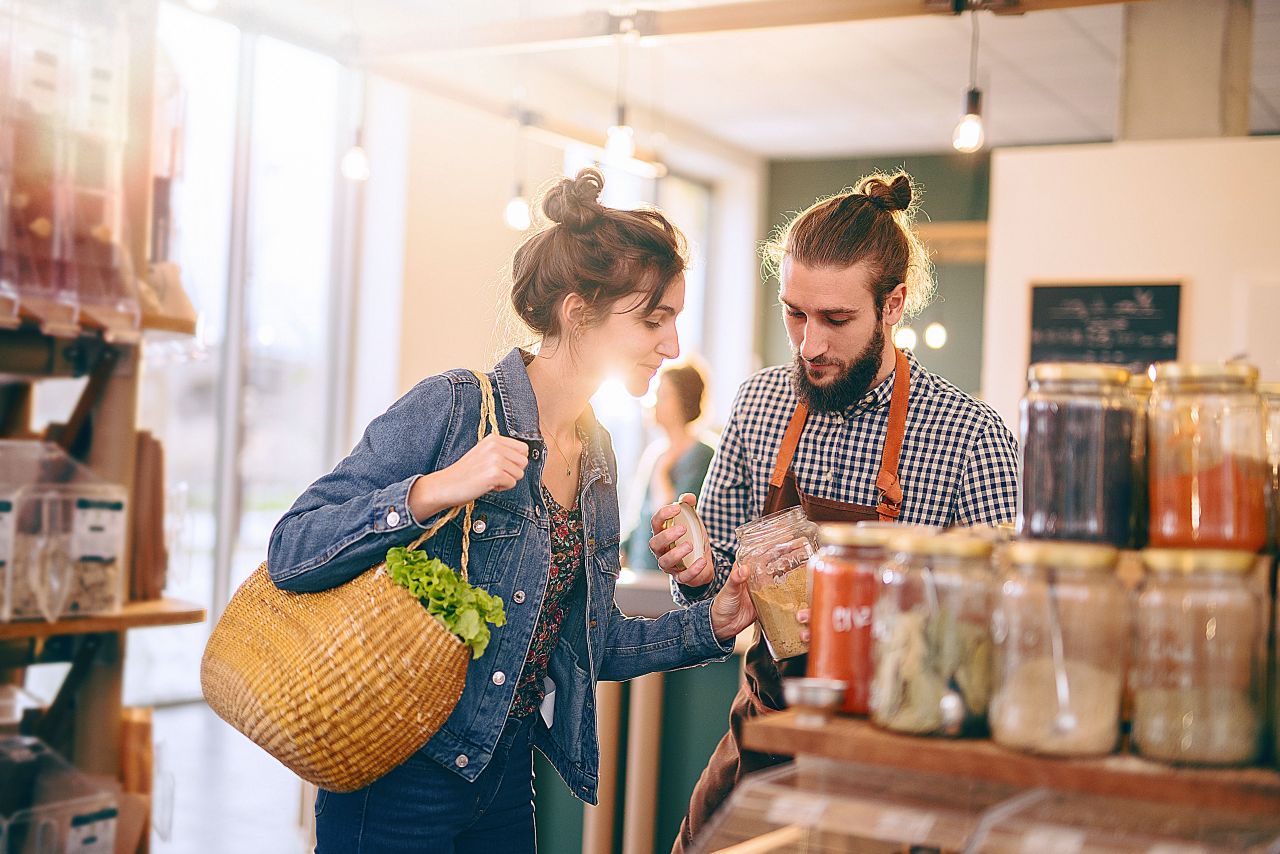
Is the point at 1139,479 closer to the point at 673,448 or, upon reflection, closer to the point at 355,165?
the point at 355,165

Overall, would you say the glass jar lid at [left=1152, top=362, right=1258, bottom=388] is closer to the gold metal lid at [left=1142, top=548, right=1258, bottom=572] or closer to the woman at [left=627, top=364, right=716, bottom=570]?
the gold metal lid at [left=1142, top=548, right=1258, bottom=572]

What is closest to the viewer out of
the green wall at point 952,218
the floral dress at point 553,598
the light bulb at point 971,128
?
the floral dress at point 553,598

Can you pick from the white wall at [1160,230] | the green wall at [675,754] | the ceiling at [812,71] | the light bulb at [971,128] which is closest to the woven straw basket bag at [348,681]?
the green wall at [675,754]

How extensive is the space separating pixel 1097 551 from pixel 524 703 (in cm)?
99

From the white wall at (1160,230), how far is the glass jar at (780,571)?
331 centimetres

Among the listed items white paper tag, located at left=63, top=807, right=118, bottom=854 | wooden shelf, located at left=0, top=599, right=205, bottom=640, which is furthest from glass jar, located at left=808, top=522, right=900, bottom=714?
white paper tag, located at left=63, top=807, right=118, bottom=854

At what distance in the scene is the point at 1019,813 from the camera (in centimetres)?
98

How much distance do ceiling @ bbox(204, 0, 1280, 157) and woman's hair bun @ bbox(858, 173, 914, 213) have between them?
8.98 ft

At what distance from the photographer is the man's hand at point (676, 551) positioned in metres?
1.78

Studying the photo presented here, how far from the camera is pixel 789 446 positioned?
204cm

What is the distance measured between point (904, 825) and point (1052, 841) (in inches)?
4.7

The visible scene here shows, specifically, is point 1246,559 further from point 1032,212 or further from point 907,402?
point 1032,212

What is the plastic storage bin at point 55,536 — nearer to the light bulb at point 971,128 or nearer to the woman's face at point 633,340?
the woman's face at point 633,340

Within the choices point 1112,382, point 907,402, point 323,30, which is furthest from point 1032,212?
point 1112,382
